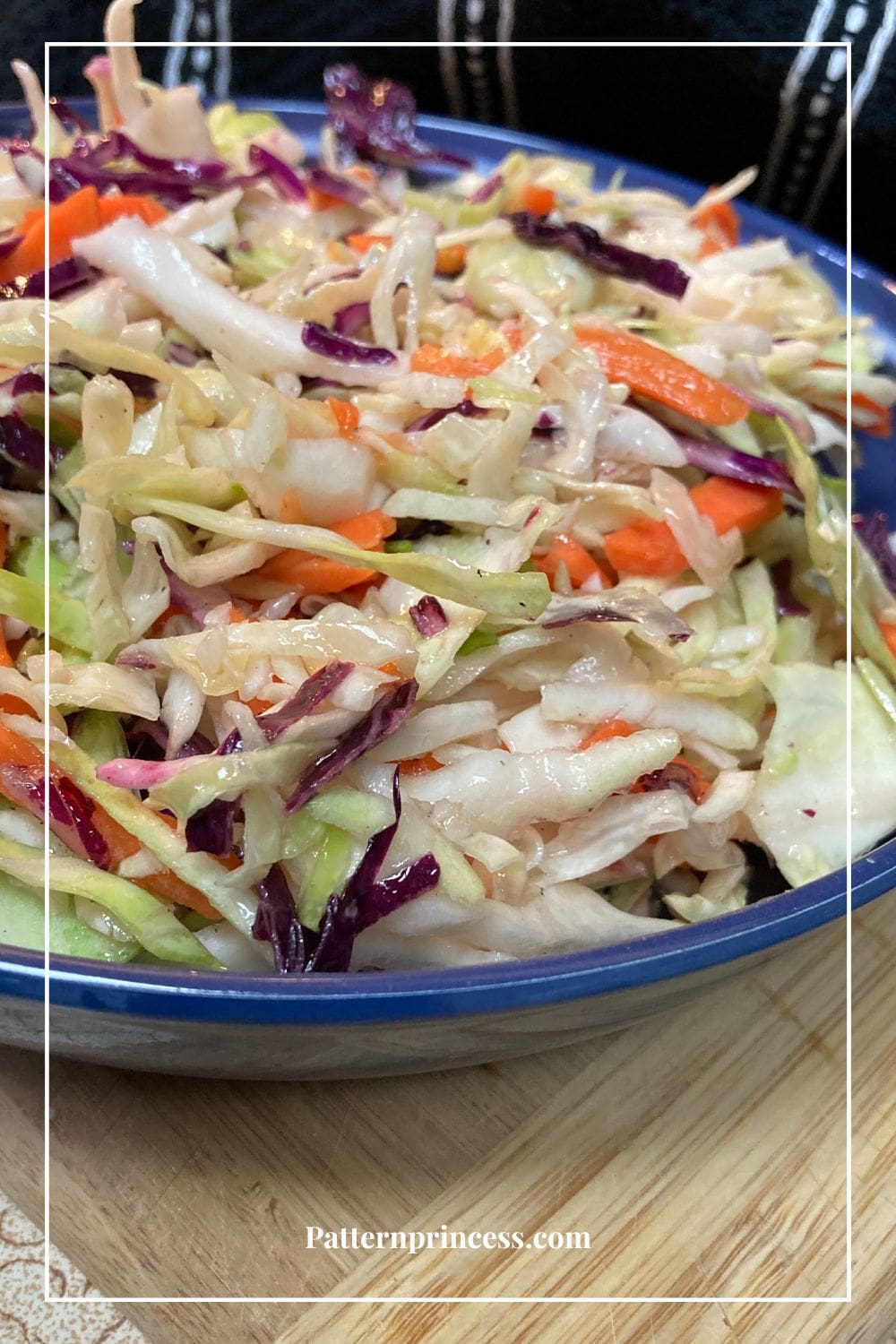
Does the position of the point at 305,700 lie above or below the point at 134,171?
below

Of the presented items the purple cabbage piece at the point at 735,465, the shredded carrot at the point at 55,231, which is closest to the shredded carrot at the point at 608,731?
the purple cabbage piece at the point at 735,465

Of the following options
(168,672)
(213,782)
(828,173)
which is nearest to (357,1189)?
(213,782)

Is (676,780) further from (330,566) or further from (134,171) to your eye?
(134,171)

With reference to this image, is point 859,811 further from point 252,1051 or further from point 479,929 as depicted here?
point 252,1051

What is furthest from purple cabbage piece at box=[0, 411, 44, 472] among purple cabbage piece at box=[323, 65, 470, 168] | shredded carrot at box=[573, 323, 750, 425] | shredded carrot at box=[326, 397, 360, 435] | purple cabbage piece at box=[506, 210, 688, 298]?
purple cabbage piece at box=[323, 65, 470, 168]

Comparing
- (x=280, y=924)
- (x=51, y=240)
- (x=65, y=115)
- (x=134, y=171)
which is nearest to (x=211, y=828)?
(x=280, y=924)

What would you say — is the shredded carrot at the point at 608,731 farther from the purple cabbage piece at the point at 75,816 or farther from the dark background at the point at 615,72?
the dark background at the point at 615,72
